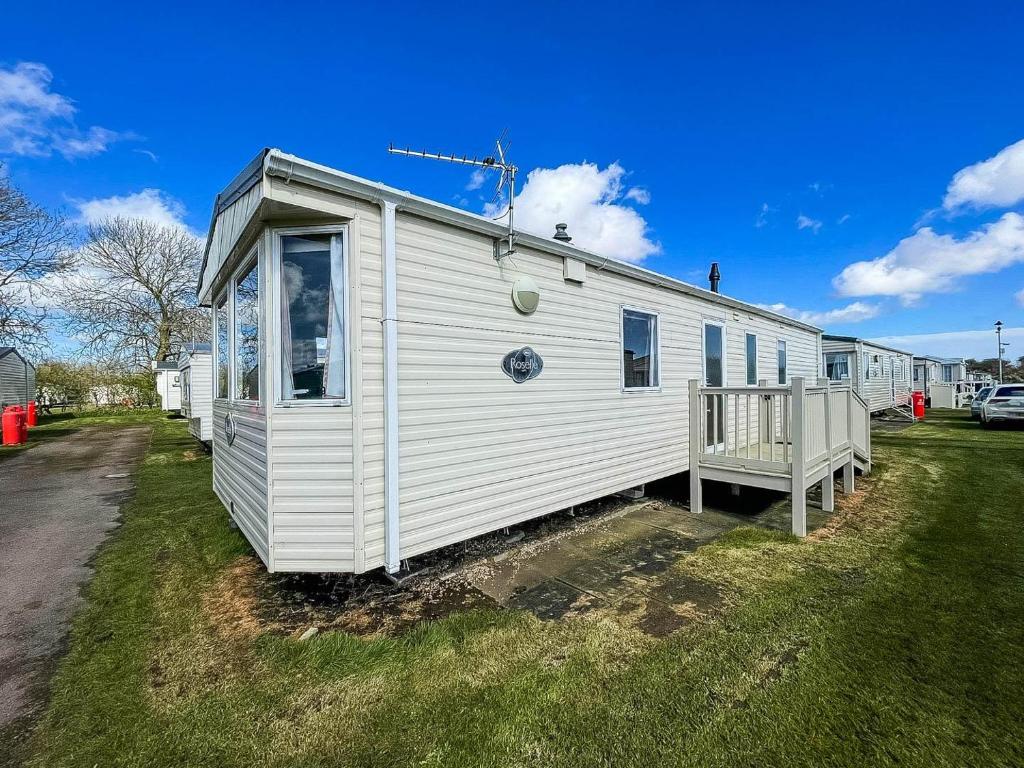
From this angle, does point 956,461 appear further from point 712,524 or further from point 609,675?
point 609,675

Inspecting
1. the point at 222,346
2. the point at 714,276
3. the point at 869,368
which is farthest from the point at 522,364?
the point at 869,368

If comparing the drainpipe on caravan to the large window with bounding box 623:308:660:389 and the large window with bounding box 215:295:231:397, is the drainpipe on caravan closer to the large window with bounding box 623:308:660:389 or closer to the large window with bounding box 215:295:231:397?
the large window with bounding box 215:295:231:397

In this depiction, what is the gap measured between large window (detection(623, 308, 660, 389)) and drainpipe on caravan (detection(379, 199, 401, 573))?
3.15m

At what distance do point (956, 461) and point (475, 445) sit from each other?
32.7ft

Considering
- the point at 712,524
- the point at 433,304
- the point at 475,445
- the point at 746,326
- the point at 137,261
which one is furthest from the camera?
the point at 137,261

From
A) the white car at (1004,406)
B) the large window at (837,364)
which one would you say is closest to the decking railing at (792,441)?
the large window at (837,364)

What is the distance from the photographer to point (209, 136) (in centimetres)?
982

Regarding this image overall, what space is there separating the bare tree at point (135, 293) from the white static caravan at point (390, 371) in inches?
1007

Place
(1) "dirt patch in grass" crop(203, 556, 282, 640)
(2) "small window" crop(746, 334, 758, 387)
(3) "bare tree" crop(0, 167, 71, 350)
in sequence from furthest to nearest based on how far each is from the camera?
(3) "bare tree" crop(0, 167, 71, 350) < (2) "small window" crop(746, 334, 758, 387) < (1) "dirt patch in grass" crop(203, 556, 282, 640)

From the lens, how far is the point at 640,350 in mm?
5812

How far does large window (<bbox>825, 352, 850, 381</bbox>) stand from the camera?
52.5 ft

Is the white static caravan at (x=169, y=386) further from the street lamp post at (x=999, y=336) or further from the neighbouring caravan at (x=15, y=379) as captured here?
the street lamp post at (x=999, y=336)

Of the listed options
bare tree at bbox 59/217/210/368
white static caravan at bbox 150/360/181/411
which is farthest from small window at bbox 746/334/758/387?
bare tree at bbox 59/217/210/368

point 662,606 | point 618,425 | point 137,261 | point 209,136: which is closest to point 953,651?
point 662,606
